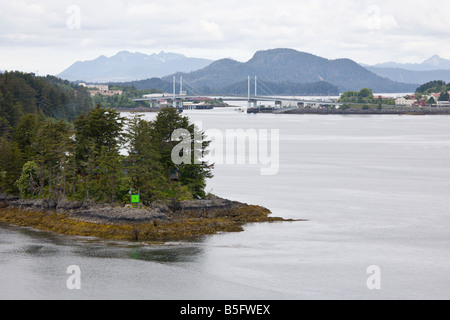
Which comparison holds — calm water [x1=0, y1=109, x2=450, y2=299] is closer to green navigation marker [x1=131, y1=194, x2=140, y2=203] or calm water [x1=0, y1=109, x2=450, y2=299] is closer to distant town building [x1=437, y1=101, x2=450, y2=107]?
green navigation marker [x1=131, y1=194, x2=140, y2=203]

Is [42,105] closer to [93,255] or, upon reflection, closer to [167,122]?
[167,122]

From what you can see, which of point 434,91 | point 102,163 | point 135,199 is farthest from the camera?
point 434,91

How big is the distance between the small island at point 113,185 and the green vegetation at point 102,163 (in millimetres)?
39

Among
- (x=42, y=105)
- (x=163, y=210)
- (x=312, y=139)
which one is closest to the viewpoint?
(x=163, y=210)

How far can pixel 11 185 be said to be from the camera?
2720 centimetres

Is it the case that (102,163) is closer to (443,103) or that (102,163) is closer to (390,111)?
(390,111)

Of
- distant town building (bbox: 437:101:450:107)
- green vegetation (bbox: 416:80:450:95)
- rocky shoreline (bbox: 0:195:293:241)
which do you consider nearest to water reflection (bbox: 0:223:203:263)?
rocky shoreline (bbox: 0:195:293:241)

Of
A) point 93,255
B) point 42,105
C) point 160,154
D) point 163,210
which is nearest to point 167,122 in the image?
point 160,154

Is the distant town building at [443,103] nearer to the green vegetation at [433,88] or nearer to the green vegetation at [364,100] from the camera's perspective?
the green vegetation at [364,100]

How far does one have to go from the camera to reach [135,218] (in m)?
22.4

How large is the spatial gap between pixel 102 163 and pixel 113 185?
47.6 inches

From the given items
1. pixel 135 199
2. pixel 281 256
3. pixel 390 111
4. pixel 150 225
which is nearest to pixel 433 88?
pixel 390 111

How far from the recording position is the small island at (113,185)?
894 inches

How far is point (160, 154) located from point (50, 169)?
14.2 ft
